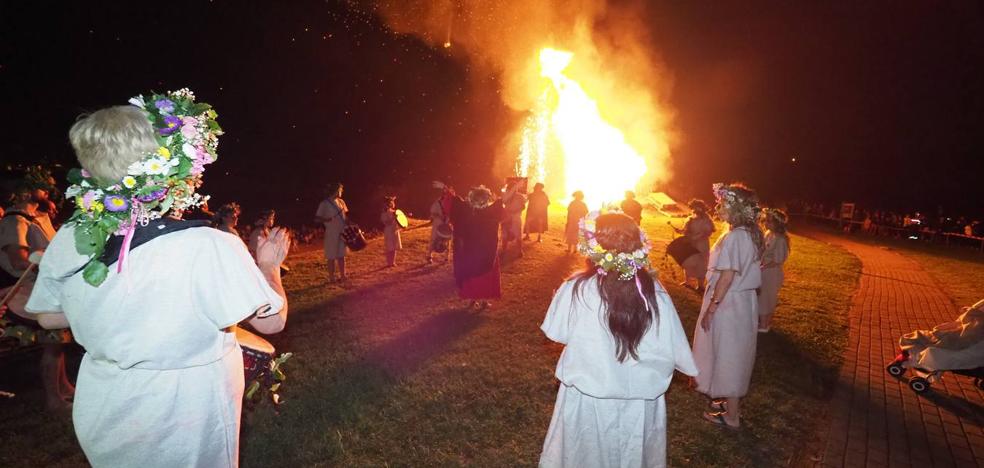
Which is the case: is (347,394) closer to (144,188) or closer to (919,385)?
(144,188)

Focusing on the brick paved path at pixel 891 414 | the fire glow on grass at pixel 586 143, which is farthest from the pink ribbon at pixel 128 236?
the fire glow on grass at pixel 586 143

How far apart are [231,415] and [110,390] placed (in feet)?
1.58

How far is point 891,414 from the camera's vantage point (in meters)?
5.47

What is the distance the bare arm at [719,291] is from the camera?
15.0ft

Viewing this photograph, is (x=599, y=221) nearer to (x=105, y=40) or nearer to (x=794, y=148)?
(x=105, y=40)

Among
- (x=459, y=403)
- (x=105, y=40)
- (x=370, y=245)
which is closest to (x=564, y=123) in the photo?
(x=370, y=245)

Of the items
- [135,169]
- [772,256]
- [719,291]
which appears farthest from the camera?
[772,256]

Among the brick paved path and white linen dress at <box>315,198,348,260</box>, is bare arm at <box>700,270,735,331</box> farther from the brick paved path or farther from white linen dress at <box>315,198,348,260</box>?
white linen dress at <box>315,198,348,260</box>

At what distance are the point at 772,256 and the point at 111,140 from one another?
8534mm

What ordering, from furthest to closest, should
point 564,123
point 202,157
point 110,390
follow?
point 564,123
point 202,157
point 110,390

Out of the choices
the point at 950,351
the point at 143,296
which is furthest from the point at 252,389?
the point at 950,351

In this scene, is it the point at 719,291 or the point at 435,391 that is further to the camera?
the point at 435,391

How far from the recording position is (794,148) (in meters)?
55.6

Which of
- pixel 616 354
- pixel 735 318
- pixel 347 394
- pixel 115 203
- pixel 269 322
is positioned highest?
pixel 115 203
